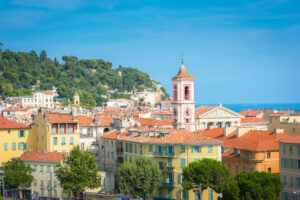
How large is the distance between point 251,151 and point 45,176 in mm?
26168

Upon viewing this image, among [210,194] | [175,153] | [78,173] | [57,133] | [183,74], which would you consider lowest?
[210,194]

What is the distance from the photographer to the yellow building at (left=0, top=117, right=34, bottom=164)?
88.8 meters

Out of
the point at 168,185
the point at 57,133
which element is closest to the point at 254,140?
the point at 168,185

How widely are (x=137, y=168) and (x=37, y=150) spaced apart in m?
24.6

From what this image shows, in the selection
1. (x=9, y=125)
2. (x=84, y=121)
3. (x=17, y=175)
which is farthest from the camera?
(x=84, y=121)

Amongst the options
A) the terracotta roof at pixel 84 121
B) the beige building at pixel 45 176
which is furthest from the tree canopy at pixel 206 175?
the terracotta roof at pixel 84 121

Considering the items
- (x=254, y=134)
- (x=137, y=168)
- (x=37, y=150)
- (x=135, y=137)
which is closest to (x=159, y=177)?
(x=137, y=168)

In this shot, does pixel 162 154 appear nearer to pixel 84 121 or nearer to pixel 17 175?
pixel 17 175

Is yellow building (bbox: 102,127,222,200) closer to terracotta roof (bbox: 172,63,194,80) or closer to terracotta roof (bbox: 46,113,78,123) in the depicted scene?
terracotta roof (bbox: 46,113,78,123)

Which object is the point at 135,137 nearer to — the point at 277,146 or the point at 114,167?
the point at 114,167

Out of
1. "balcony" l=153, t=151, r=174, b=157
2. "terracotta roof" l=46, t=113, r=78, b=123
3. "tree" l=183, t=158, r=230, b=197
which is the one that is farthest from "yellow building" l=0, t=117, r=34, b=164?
"tree" l=183, t=158, r=230, b=197

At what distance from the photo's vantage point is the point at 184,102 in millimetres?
101000

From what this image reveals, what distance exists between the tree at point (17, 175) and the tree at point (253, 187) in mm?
28337

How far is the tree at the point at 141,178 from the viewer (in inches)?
2776
